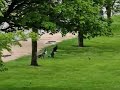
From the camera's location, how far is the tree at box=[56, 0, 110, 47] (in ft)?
60.2

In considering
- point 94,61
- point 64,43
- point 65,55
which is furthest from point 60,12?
point 64,43

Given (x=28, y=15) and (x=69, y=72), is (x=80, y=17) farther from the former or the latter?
(x=69, y=72)

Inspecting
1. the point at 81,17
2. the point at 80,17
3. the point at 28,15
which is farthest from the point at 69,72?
the point at 81,17

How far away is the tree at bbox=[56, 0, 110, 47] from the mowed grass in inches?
195

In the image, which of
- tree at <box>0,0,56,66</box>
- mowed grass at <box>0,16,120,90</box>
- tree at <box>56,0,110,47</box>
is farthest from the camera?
mowed grass at <box>0,16,120,90</box>

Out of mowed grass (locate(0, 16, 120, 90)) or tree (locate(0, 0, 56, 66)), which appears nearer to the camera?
tree (locate(0, 0, 56, 66))

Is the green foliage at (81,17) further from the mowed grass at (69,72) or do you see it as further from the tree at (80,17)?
the mowed grass at (69,72)

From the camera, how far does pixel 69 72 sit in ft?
97.4

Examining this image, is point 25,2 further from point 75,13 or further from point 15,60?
point 15,60

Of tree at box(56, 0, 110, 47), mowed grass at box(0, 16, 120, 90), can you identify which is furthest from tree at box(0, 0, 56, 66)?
mowed grass at box(0, 16, 120, 90)

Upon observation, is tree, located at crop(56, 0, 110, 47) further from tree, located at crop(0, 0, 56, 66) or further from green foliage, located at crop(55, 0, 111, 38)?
Result: tree, located at crop(0, 0, 56, 66)

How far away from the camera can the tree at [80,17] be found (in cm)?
1834

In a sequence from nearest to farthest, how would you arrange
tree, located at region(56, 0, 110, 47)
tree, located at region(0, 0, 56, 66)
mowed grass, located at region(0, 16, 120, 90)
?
tree, located at region(56, 0, 110, 47) → tree, located at region(0, 0, 56, 66) → mowed grass, located at region(0, 16, 120, 90)

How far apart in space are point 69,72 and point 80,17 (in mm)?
11548
